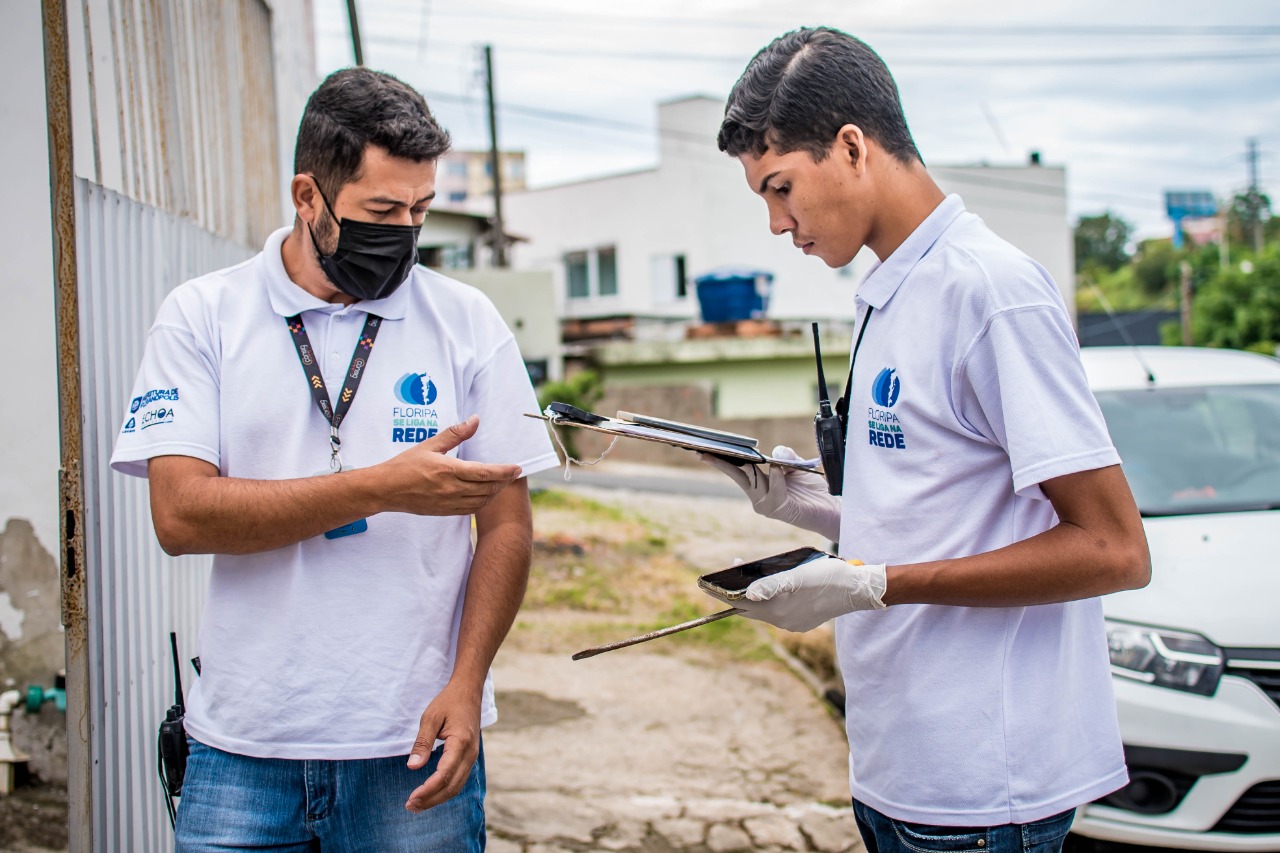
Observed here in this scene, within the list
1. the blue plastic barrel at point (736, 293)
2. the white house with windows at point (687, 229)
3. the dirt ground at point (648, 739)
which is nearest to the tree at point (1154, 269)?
the white house with windows at point (687, 229)

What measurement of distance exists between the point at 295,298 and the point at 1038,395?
1326 mm

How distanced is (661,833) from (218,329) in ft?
9.41

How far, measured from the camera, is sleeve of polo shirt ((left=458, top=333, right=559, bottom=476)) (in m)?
2.06

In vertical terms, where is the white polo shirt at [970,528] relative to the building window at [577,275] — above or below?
below

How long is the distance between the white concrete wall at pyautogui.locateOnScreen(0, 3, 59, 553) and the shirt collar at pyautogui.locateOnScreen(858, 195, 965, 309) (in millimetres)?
2971

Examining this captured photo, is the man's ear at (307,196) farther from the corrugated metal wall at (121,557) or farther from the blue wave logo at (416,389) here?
the corrugated metal wall at (121,557)

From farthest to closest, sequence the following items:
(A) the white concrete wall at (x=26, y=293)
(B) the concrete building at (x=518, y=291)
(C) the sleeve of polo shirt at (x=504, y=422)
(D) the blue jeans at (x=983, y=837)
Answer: (B) the concrete building at (x=518, y=291) < (A) the white concrete wall at (x=26, y=293) < (C) the sleeve of polo shirt at (x=504, y=422) < (D) the blue jeans at (x=983, y=837)

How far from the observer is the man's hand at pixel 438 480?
1.76 metres

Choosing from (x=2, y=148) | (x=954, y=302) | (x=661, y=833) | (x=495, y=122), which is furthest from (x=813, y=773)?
(x=495, y=122)

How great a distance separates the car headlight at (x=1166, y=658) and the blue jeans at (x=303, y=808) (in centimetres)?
233

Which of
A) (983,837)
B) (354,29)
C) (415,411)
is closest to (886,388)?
(983,837)

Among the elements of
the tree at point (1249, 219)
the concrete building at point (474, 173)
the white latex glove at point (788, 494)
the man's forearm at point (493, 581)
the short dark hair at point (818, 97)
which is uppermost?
the concrete building at point (474, 173)

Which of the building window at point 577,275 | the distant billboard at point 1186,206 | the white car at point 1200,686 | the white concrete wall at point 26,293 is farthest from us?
the distant billboard at point 1186,206

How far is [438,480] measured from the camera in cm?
176
